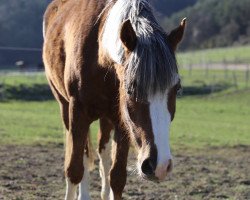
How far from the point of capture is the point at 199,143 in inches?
503

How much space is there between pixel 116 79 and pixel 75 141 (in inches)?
37.1

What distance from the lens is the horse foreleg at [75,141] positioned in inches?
192

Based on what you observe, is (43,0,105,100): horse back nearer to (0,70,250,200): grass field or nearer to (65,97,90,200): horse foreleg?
(65,97,90,200): horse foreleg

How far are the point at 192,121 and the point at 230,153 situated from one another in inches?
297

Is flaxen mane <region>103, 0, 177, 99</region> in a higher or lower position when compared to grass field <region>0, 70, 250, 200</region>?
higher

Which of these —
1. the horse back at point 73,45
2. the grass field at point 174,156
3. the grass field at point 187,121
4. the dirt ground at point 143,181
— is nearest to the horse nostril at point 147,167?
the grass field at point 174,156

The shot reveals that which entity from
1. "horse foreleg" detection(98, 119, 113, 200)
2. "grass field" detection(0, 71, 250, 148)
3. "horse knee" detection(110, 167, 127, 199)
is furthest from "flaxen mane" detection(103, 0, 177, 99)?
"grass field" detection(0, 71, 250, 148)

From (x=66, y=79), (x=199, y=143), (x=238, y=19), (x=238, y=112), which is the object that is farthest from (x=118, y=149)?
(x=238, y=19)

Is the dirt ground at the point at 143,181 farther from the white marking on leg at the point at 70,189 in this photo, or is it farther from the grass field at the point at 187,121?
the grass field at the point at 187,121

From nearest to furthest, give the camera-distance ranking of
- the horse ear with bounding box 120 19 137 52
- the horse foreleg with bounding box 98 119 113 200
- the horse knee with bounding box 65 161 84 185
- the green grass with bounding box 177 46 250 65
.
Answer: the horse ear with bounding box 120 19 137 52 → the horse knee with bounding box 65 161 84 185 → the horse foreleg with bounding box 98 119 113 200 → the green grass with bounding box 177 46 250 65

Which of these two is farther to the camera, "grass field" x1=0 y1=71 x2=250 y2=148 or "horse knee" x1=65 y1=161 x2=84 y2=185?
"grass field" x1=0 y1=71 x2=250 y2=148

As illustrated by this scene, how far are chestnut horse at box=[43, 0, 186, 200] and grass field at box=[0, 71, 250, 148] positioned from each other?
20.7 ft

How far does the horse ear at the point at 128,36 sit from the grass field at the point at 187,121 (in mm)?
8161

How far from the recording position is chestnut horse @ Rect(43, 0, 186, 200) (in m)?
3.62
